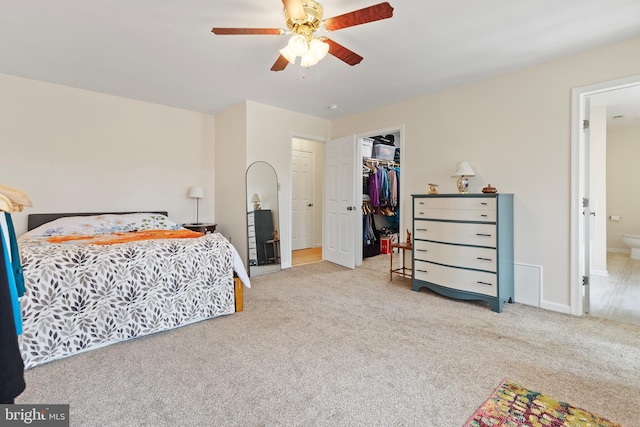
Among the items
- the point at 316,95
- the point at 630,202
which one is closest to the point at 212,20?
the point at 316,95

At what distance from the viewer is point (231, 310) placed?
2.76 metres

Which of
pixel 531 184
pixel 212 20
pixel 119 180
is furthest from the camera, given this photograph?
pixel 119 180

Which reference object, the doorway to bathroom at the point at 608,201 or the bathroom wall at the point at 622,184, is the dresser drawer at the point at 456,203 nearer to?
the doorway to bathroom at the point at 608,201

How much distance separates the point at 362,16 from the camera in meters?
1.76

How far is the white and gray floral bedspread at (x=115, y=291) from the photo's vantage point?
197cm

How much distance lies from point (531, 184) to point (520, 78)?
44.0 inches

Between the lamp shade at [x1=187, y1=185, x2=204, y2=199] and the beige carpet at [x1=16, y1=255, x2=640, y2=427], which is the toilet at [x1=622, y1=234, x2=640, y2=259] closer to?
the beige carpet at [x1=16, y1=255, x2=640, y2=427]

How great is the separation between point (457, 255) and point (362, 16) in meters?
2.42

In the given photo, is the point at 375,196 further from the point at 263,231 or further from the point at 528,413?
the point at 528,413

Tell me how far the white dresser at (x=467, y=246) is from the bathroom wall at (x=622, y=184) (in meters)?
4.40

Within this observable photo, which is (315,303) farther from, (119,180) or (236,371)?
(119,180)

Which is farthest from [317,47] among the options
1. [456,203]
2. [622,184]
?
[622,184]

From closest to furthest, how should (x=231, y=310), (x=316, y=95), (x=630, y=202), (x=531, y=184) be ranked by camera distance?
(x=231, y=310) < (x=531, y=184) < (x=316, y=95) < (x=630, y=202)

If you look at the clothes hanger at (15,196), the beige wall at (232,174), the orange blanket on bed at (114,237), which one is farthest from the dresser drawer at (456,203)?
the clothes hanger at (15,196)
